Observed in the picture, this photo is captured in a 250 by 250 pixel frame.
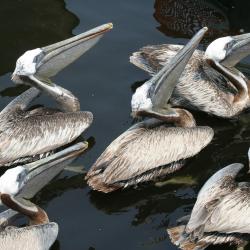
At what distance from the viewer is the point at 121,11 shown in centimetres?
791

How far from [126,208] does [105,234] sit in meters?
0.34

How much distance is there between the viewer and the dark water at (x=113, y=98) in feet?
17.7

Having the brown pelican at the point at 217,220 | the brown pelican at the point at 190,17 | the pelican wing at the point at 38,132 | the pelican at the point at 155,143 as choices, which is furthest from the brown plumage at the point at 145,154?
the brown pelican at the point at 190,17

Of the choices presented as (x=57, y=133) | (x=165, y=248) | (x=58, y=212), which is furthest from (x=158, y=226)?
(x=57, y=133)

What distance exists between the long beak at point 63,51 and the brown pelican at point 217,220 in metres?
1.89

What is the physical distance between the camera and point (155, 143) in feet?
18.4

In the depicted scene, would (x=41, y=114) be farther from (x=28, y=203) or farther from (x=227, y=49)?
(x=227, y=49)

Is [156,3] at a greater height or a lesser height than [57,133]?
greater

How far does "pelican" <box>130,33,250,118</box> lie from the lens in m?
6.27

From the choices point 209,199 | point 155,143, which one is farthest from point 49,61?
point 209,199

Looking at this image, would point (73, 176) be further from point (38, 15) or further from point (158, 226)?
point (38, 15)

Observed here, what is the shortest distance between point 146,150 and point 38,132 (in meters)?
0.94

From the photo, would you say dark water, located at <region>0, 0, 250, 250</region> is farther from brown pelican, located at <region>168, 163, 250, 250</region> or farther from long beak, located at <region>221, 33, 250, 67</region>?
long beak, located at <region>221, 33, 250, 67</region>

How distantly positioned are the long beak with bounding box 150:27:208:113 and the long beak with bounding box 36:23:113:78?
75 centimetres
